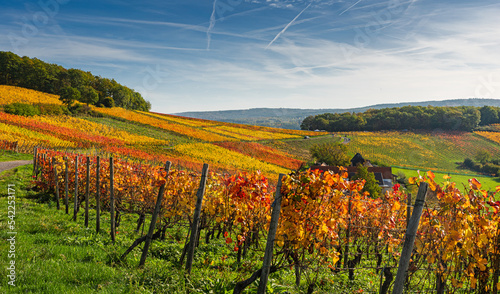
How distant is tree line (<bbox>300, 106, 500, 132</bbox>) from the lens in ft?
361

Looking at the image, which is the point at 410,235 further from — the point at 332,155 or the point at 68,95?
the point at 68,95

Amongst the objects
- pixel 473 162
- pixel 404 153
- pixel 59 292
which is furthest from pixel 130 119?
pixel 473 162

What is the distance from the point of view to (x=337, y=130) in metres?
117

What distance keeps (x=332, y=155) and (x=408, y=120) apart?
78293 mm

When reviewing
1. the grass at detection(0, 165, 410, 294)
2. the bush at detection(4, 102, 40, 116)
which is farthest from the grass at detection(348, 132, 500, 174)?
the bush at detection(4, 102, 40, 116)

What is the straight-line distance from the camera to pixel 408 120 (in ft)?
376

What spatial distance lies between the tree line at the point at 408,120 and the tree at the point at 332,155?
6204cm

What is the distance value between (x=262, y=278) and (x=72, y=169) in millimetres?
12203

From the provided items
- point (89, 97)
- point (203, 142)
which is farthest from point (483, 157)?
point (89, 97)

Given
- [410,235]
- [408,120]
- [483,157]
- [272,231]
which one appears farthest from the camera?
[408,120]

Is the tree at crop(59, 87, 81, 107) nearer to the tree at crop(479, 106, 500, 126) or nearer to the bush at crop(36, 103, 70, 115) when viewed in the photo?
the bush at crop(36, 103, 70, 115)

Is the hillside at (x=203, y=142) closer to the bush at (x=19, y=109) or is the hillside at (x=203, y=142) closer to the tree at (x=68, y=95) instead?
the bush at (x=19, y=109)

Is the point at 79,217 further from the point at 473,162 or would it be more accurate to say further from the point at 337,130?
the point at 337,130

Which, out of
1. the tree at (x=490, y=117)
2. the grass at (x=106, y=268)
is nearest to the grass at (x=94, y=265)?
the grass at (x=106, y=268)
